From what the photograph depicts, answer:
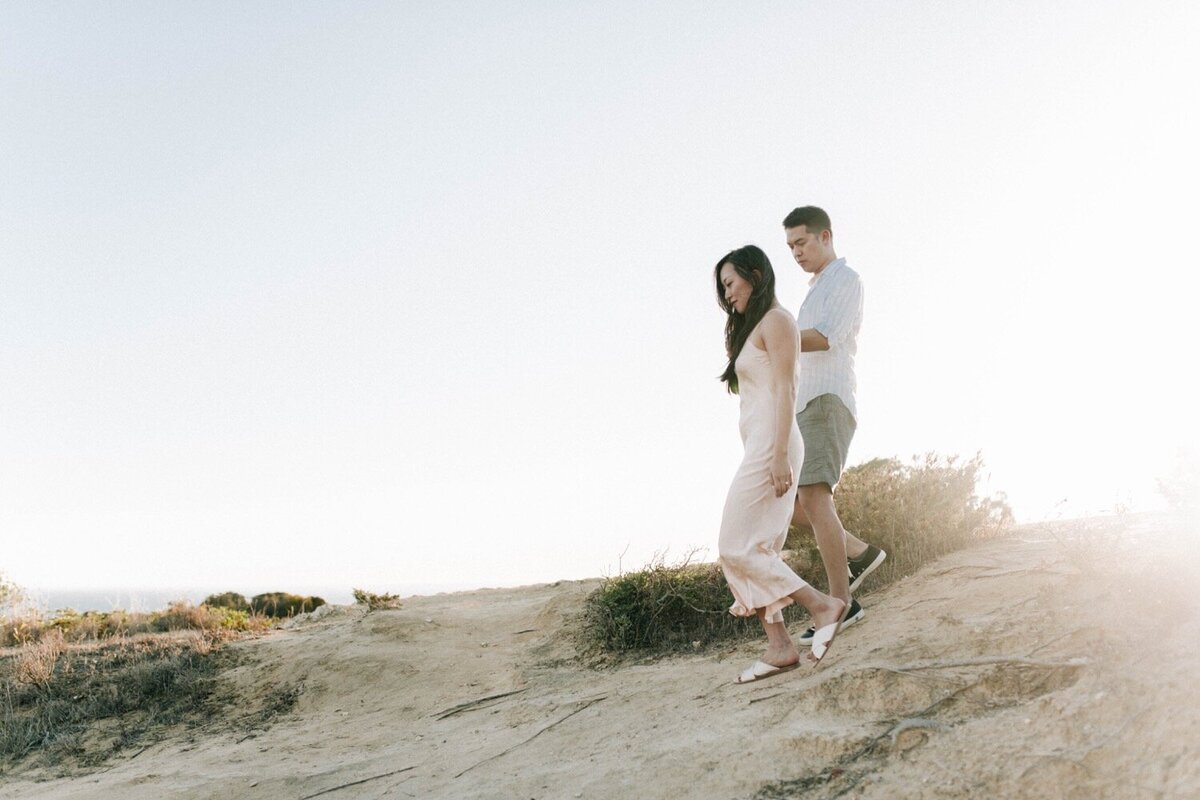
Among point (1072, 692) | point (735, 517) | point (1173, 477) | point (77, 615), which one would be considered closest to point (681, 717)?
point (735, 517)

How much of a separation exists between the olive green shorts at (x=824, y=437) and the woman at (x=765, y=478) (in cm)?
26

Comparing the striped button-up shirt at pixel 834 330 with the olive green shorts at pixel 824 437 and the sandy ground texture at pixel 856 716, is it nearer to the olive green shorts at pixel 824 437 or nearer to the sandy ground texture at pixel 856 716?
the olive green shorts at pixel 824 437

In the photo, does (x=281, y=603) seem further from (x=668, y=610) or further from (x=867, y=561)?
(x=867, y=561)

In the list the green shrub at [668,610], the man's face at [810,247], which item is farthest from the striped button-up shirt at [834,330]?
the green shrub at [668,610]

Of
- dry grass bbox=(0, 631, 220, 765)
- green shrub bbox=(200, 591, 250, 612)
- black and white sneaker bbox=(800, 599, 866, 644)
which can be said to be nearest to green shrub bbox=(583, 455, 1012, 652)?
black and white sneaker bbox=(800, 599, 866, 644)

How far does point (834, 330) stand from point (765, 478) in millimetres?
984

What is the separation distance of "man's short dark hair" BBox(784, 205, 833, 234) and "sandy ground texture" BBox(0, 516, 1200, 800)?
6.93 ft

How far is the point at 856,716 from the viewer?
3627 millimetres

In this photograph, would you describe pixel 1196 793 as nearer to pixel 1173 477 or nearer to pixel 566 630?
pixel 1173 477

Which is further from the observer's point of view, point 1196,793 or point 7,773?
point 7,773

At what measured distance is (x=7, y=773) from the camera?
6.29m

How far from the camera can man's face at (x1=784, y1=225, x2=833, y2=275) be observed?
16.0ft

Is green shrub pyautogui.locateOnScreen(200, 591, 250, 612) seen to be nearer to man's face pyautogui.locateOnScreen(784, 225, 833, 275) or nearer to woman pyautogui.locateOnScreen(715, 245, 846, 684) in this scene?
woman pyautogui.locateOnScreen(715, 245, 846, 684)

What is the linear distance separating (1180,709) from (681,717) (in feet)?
6.85
